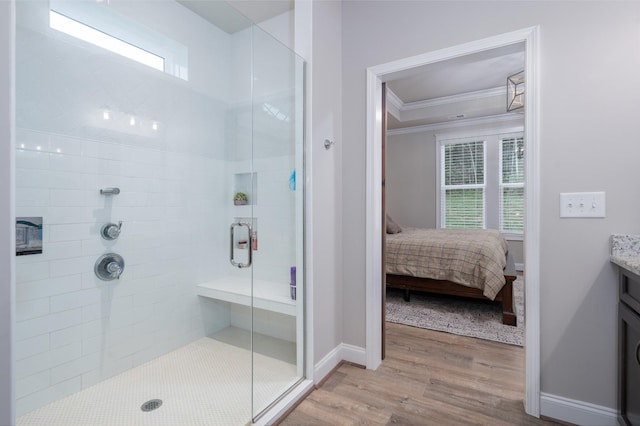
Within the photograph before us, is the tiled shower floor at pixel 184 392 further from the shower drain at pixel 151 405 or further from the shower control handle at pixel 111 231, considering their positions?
the shower control handle at pixel 111 231

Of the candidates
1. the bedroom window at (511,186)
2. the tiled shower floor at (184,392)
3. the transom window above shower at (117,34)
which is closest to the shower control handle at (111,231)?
the tiled shower floor at (184,392)

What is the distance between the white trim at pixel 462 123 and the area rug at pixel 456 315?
313 cm

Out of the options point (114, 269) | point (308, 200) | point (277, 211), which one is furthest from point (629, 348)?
point (114, 269)

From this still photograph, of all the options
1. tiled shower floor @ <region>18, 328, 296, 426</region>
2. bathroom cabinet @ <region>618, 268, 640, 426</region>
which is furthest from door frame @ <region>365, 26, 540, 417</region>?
tiled shower floor @ <region>18, 328, 296, 426</region>

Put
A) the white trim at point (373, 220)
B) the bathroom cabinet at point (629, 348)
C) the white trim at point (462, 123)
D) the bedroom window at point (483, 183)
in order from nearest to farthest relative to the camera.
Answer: the bathroom cabinet at point (629, 348) < the white trim at point (373, 220) < the white trim at point (462, 123) < the bedroom window at point (483, 183)

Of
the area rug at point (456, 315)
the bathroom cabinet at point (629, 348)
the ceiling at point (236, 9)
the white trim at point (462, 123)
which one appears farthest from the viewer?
the white trim at point (462, 123)

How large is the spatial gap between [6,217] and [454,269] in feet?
11.0

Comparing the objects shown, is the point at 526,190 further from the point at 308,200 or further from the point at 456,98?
the point at 456,98

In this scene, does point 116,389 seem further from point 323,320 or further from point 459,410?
point 459,410

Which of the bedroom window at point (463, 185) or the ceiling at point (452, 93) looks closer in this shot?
the ceiling at point (452, 93)

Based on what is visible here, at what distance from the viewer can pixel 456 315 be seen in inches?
127

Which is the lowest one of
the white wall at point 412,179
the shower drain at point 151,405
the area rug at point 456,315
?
the shower drain at point 151,405

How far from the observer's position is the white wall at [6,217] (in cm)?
83

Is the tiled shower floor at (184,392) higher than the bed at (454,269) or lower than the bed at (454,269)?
lower
